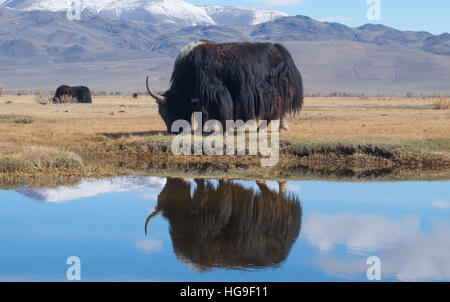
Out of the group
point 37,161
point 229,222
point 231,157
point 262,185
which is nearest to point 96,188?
point 37,161

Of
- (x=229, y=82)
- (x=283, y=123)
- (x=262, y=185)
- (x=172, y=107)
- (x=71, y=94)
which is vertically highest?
(x=229, y=82)

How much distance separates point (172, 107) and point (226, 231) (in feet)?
26.5

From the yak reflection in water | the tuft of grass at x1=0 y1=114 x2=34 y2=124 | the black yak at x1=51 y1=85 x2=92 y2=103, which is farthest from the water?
the black yak at x1=51 y1=85 x2=92 y2=103

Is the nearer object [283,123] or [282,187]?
[282,187]

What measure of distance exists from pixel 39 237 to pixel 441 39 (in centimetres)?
19470

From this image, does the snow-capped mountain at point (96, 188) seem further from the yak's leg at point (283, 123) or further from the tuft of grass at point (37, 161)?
the yak's leg at point (283, 123)

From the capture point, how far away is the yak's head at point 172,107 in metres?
17.2

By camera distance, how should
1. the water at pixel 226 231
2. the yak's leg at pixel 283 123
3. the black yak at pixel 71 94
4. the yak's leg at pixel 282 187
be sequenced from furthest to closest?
the black yak at pixel 71 94
the yak's leg at pixel 283 123
the yak's leg at pixel 282 187
the water at pixel 226 231

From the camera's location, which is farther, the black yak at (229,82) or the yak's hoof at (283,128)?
the yak's hoof at (283,128)

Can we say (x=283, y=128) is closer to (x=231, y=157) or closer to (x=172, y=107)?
(x=172, y=107)

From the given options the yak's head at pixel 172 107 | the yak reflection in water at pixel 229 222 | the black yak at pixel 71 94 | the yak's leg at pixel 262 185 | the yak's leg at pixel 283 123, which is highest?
the yak's head at pixel 172 107

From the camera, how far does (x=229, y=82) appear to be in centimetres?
1686

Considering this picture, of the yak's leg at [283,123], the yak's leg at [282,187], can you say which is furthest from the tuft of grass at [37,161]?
the yak's leg at [283,123]

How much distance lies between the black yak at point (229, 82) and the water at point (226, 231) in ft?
11.9
